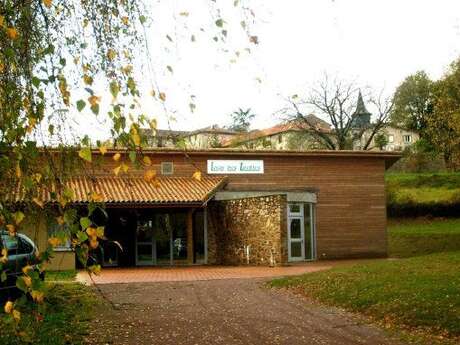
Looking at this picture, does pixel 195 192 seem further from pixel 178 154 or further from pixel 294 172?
pixel 294 172

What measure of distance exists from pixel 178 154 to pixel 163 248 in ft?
12.0

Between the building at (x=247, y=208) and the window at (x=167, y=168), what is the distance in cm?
4

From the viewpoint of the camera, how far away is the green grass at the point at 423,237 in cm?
2869

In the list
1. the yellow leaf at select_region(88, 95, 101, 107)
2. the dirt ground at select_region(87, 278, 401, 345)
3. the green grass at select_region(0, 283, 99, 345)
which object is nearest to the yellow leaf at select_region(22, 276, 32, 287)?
the yellow leaf at select_region(88, 95, 101, 107)

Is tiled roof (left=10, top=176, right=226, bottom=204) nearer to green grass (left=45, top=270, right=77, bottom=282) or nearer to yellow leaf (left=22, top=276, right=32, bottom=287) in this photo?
green grass (left=45, top=270, right=77, bottom=282)

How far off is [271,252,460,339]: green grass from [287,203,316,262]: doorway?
25.2 feet


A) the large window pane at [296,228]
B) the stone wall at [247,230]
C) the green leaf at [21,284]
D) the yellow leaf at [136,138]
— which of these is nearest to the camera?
the green leaf at [21,284]

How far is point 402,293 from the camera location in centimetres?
1031

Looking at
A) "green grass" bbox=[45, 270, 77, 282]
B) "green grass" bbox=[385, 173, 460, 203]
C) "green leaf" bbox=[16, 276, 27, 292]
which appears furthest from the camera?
"green grass" bbox=[385, 173, 460, 203]

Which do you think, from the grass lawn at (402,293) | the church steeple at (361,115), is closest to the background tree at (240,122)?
the church steeple at (361,115)

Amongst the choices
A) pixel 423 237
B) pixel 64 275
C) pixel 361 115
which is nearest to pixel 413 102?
pixel 361 115

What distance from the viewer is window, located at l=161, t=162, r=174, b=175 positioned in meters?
23.1

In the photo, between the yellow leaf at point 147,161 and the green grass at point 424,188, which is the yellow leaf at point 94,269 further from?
the green grass at point 424,188

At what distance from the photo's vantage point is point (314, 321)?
349 inches
